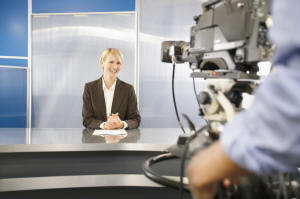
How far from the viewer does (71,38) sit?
144 inches

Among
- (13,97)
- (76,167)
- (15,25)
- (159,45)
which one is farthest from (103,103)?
(15,25)

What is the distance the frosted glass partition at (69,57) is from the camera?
3.62 metres

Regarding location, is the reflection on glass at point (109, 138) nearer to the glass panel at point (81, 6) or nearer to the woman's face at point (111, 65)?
the woman's face at point (111, 65)

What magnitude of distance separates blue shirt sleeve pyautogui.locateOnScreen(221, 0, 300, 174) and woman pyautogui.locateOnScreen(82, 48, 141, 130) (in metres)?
2.08

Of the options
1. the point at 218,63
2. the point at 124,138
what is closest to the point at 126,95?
the point at 124,138

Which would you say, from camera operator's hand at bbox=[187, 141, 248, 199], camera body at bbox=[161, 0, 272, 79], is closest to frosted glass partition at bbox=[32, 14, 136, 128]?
camera body at bbox=[161, 0, 272, 79]

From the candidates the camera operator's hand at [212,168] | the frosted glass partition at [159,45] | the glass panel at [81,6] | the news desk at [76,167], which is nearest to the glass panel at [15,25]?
the glass panel at [81,6]

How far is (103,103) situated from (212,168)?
86.5 inches

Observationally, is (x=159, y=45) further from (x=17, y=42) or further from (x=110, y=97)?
(x=17, y=42)

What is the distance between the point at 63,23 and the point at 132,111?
178 centimetres

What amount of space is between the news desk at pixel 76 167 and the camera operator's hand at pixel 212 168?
46.5 inches

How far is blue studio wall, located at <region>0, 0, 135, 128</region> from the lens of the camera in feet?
12.0

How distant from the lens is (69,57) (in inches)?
145

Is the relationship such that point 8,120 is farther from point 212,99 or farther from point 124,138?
point 212,99
